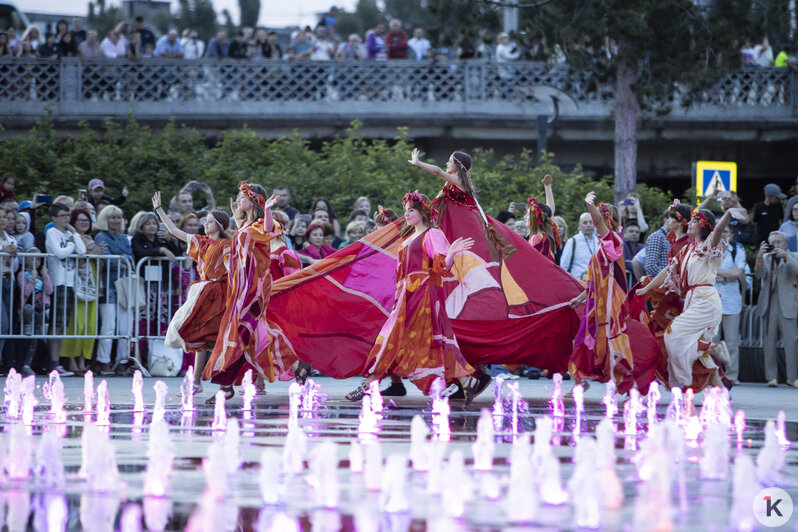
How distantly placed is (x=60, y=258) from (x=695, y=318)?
21.5 feet

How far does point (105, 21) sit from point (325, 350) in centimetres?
5665

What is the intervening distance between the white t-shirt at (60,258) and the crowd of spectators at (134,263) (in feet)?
0.04

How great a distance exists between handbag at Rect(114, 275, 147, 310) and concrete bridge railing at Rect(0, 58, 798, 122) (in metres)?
9.81

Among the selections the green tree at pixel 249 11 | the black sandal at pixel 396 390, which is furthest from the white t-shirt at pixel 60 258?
the green tree at pixel 249 11

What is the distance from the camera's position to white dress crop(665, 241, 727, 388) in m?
11.9

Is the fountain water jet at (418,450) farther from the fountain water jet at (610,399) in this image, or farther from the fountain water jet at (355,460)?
the fountain water jet at (610,399)

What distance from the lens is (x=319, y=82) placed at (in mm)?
25531

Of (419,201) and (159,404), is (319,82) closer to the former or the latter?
(419,201)

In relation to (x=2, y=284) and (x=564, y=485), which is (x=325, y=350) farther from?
(x=564, y=485)

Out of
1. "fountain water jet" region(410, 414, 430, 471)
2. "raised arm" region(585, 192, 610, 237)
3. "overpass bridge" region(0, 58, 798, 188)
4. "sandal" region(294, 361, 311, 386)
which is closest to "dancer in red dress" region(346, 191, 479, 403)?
"raised arm" region(585, 192, 610, 237)

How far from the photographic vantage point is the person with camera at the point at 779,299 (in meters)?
15.2

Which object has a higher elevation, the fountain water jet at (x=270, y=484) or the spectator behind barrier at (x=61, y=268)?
the spectator behind barrier at (x=61, y=268)

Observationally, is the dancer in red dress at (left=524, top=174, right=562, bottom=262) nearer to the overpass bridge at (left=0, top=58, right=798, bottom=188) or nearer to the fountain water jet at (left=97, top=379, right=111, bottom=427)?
the fountain water jet at (left=97, top=379, right=111, bottom=427)

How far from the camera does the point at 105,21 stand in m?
65.8
